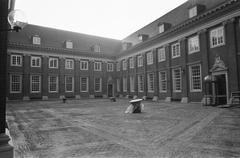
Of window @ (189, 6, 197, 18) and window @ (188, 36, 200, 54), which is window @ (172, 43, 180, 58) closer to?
window @ (188, 36, 200, 54)

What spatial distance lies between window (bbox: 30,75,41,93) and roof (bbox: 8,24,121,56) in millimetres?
5484

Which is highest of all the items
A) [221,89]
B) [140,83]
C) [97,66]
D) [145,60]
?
[97,66]

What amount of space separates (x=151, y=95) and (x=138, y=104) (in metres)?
14.4

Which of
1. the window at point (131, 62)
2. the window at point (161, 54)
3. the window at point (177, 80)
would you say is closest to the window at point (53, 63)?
the window at point (131, 62)

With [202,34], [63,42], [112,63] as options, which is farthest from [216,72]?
Answer: [63,42]

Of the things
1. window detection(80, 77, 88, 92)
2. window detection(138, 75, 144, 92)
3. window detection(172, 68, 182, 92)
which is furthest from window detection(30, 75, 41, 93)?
window detection(172, 68, 182, 92)

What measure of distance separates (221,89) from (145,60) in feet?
41.6

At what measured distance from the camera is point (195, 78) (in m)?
19.8

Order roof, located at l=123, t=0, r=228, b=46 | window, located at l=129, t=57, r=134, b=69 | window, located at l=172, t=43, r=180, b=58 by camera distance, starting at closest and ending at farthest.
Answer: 1. roof, located at l=123, t=0, r=228, b=46
2. window, located at l=172, t=43, r=180, b=58
3. window, located at l=129, t=57, r=134, b=69

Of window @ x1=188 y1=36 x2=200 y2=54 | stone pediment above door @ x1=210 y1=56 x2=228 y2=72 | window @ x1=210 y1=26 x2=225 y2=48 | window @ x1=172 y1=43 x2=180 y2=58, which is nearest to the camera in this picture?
stone pediment above door @ x1=210 y1=56 x2=228 y2=72

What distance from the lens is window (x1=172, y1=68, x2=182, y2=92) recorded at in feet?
72.1

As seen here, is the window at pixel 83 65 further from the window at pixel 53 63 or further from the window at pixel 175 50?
the window at pixel 175 50

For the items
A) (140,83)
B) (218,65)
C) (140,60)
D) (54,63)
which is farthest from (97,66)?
(218,65)

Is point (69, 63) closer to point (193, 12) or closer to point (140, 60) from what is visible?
point (140, 60)
